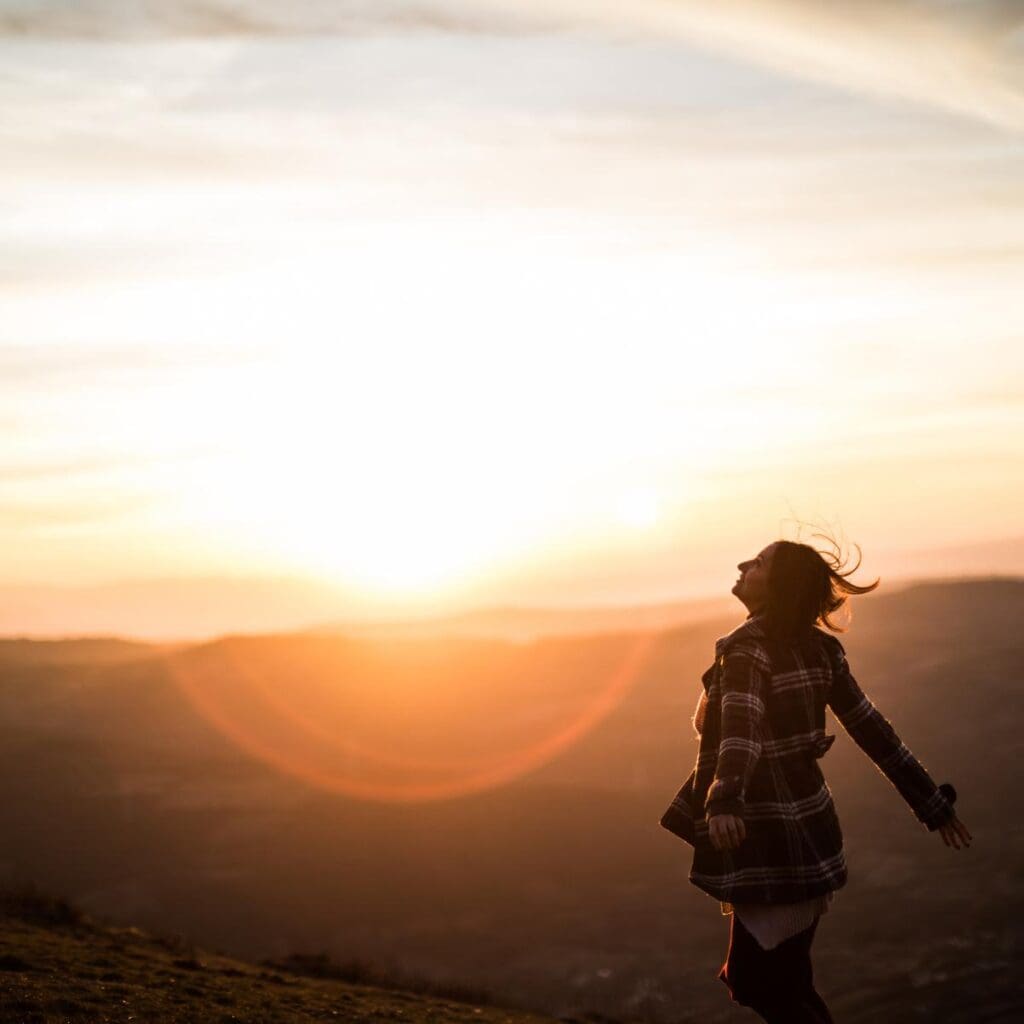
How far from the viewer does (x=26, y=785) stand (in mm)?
106125

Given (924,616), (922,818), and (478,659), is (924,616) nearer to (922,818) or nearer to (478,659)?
(478,659)

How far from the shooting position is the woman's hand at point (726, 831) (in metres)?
6.51

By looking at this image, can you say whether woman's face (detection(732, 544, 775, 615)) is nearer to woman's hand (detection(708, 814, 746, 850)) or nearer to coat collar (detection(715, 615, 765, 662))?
coat collar (detection(715, 615, 765, 662))

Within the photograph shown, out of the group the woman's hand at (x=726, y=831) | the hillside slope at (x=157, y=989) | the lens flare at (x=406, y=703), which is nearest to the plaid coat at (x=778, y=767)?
the woman's hand at (x=726, y=831)

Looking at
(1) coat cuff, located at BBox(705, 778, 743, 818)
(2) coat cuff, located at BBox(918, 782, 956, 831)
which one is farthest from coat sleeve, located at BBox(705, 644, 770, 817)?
(2) coat cuff, located at BBox(918, 782, 956, 831)

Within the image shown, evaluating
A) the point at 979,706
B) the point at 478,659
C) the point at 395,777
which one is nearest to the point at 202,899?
the point at 395,777

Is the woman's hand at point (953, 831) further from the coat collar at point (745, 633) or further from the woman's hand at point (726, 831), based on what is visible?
the coat collar at point (745, 633)

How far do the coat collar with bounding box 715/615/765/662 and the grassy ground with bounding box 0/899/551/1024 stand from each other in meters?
6.43

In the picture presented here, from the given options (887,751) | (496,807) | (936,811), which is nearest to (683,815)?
(887,751)

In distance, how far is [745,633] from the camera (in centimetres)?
710

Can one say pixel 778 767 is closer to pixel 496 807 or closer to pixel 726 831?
pixel 726 831

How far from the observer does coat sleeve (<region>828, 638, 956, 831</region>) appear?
7164 mm

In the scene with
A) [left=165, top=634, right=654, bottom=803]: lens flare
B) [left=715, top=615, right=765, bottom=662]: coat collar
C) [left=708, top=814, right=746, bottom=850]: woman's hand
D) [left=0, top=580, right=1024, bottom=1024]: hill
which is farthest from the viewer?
[left=165, top=634, right=654, bottom=803]: lens flare

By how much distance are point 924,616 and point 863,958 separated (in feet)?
347
